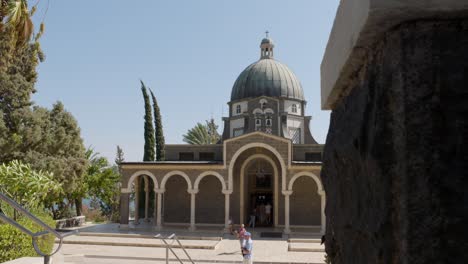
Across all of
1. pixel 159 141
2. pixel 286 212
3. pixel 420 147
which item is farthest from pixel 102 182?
pixel 420 147

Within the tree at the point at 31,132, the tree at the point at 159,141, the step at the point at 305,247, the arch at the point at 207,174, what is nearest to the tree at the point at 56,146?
the tree at the point at 31,132

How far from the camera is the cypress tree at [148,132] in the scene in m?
31.6

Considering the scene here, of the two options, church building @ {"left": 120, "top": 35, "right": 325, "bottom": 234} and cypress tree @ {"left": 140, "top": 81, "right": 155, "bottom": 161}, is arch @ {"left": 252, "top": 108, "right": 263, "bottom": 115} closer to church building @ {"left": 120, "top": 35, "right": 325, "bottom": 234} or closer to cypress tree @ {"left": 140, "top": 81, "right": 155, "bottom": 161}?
church building @ {"left": 120, "top": 35, "right": 325, "bottom": 234}

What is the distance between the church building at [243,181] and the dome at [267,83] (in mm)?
1177

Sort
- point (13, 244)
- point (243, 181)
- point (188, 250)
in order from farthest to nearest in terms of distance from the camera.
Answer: point (243, 181) < point (188, 250) < point (13, 244)

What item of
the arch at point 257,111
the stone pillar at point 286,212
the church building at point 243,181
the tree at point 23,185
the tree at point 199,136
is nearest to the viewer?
the tree at point 23,185

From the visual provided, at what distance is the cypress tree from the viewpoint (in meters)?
31.6

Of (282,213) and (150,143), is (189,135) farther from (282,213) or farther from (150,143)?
(282,213)

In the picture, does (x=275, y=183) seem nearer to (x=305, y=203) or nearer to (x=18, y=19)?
(x=305, y=203)

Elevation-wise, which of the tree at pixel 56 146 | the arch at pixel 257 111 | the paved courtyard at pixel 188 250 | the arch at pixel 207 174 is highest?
the arch at pixel 257 111

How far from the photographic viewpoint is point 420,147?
0.97m

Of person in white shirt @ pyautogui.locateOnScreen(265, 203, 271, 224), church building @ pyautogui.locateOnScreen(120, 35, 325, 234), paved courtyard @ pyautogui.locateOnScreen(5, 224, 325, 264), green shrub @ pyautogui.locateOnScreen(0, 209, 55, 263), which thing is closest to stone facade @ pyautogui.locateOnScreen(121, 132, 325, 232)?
church building @ pyautogui.locateOnScreen(120, 35, 325, 234)

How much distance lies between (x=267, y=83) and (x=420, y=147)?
32122 millimetres

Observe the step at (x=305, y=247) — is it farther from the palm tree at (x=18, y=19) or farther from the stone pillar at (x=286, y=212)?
the palm tree at (x=18, y=19)
